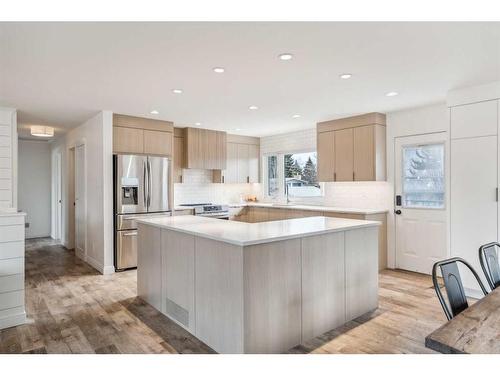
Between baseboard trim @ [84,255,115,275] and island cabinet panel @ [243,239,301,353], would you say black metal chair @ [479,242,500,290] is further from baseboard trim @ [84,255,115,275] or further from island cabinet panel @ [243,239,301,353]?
baseboard trim @ [84,255,115,275]

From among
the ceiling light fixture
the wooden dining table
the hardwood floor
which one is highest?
the ceiling light fixture

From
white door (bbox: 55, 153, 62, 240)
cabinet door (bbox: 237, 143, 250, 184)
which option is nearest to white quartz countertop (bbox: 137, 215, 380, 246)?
cabinet door (bbox: 237, 143, 250, 184)

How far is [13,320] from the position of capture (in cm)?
304

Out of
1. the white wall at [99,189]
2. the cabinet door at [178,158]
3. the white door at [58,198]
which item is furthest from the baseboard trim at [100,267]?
the white door at [58,198]

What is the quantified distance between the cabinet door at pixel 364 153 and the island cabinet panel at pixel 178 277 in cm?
316

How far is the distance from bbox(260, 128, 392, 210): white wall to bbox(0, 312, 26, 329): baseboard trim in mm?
4662

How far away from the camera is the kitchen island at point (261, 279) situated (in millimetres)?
2354

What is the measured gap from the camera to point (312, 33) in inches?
90.0

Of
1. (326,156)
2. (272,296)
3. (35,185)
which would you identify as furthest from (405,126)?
(35,185)

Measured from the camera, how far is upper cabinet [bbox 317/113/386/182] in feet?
16.1

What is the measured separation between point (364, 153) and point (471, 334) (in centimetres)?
390

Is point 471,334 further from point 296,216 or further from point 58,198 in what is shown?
point 58,198
